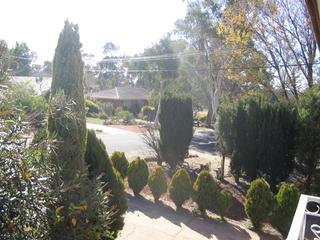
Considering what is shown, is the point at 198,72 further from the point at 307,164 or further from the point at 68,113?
the point at 68,113

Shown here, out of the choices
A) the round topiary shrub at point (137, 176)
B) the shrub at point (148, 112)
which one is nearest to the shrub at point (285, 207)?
the round topiary shrub at point (137, 176)

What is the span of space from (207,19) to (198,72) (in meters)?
6.97

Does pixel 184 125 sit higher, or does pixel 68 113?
pixel 68 113

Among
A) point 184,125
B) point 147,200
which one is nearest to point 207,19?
point 184,125

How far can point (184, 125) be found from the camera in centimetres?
1173

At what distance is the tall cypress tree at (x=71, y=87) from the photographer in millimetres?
4246

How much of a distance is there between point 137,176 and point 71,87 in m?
4.34

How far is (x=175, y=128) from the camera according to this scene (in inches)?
460

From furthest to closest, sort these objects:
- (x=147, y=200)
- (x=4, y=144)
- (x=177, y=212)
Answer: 1. (x=147, y=200)
2. (x=177, y=212)
3. (x=4, y=144)

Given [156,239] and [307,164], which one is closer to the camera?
[156,239]

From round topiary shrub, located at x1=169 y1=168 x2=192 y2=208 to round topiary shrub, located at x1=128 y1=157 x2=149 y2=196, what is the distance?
0.90 m

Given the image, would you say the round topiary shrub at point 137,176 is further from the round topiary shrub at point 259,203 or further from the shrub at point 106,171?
the shrub at point 106,171

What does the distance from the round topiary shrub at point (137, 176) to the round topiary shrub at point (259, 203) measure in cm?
273

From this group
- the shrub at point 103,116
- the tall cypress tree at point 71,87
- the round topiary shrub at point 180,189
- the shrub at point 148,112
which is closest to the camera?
the tall cypress tree at point 71,87
